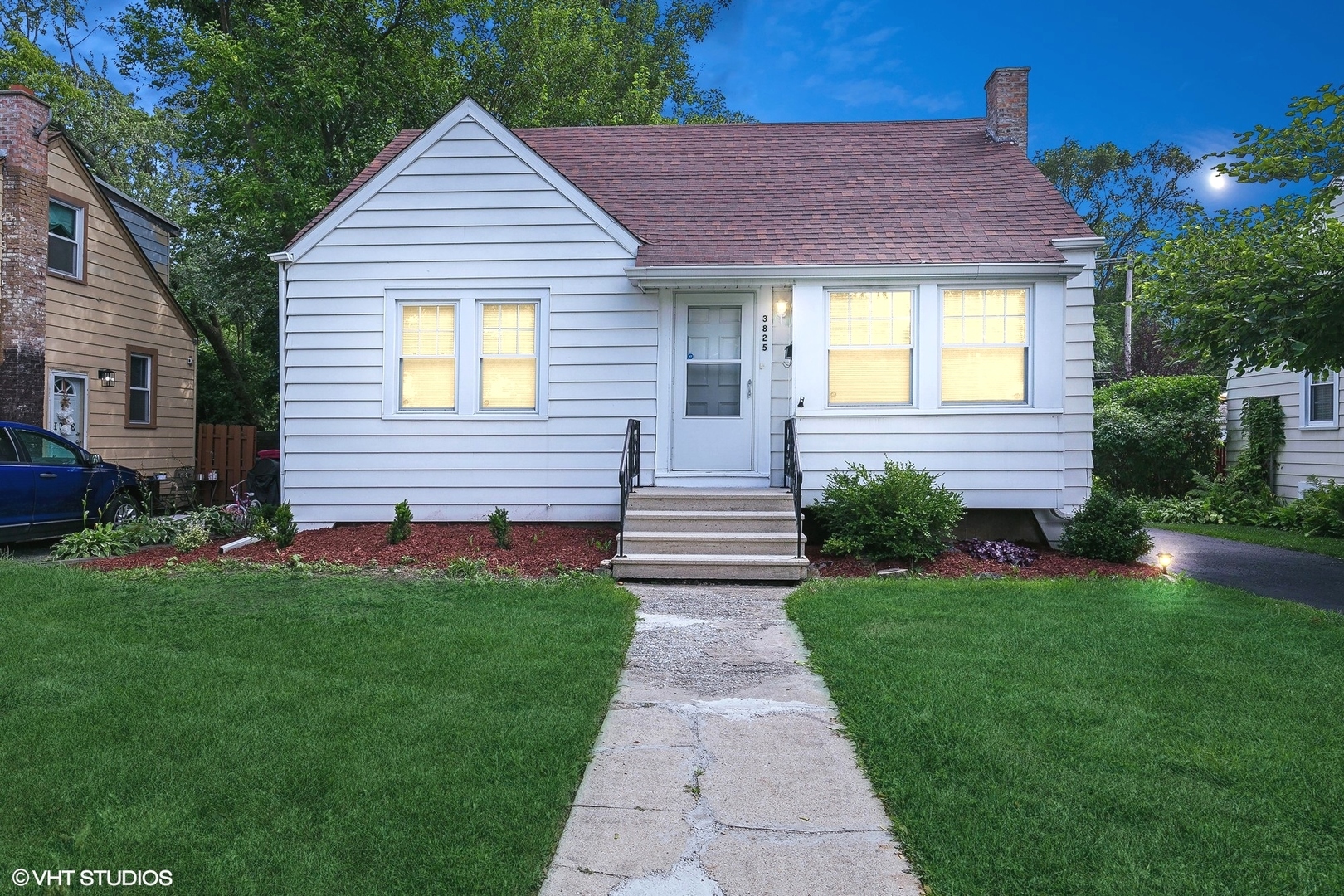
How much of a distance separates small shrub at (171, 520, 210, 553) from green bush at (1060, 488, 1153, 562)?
9788 millimetres

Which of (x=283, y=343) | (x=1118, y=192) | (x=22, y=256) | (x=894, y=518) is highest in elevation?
(x=1118, y=192)

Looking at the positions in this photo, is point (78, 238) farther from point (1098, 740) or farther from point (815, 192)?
point (1098, 740)

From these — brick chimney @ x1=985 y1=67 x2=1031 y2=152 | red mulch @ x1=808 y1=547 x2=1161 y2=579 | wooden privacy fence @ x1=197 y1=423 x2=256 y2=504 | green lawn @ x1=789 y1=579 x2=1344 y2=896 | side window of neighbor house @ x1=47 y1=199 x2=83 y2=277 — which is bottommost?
green lawn @ x1=789 y1=579 x2=1344 y2=896

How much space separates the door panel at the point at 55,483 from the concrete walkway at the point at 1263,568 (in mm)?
12571

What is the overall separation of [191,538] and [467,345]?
380 centimetres

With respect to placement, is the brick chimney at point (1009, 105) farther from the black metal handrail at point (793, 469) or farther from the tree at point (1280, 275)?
the black metal handrail at point (793, 469)

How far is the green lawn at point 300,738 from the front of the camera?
2439 millimetres

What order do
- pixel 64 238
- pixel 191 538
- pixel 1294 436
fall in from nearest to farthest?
pixel 191 538
pixel 64 238
pixel 1294 436

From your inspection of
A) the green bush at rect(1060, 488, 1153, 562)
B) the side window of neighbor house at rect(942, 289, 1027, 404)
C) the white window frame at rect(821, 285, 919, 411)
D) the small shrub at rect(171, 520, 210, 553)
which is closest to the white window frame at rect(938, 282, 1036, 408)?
the side window of neighbor house at rect(942, 289, 1027, 404)

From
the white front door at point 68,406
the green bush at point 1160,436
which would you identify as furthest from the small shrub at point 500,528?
the green bush at point 1160,436

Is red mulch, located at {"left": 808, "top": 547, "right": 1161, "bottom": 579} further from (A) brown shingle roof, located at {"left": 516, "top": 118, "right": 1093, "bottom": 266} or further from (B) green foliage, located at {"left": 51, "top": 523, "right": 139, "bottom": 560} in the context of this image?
(B) green foliage, located at {"left": 51, "top": 523, "right": 139, "bottom": 560}

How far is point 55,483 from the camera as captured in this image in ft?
30.4

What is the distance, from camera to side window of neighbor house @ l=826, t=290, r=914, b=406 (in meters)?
9.22

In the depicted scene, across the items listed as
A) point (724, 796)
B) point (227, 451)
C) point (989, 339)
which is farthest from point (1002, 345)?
point (227, 451)
